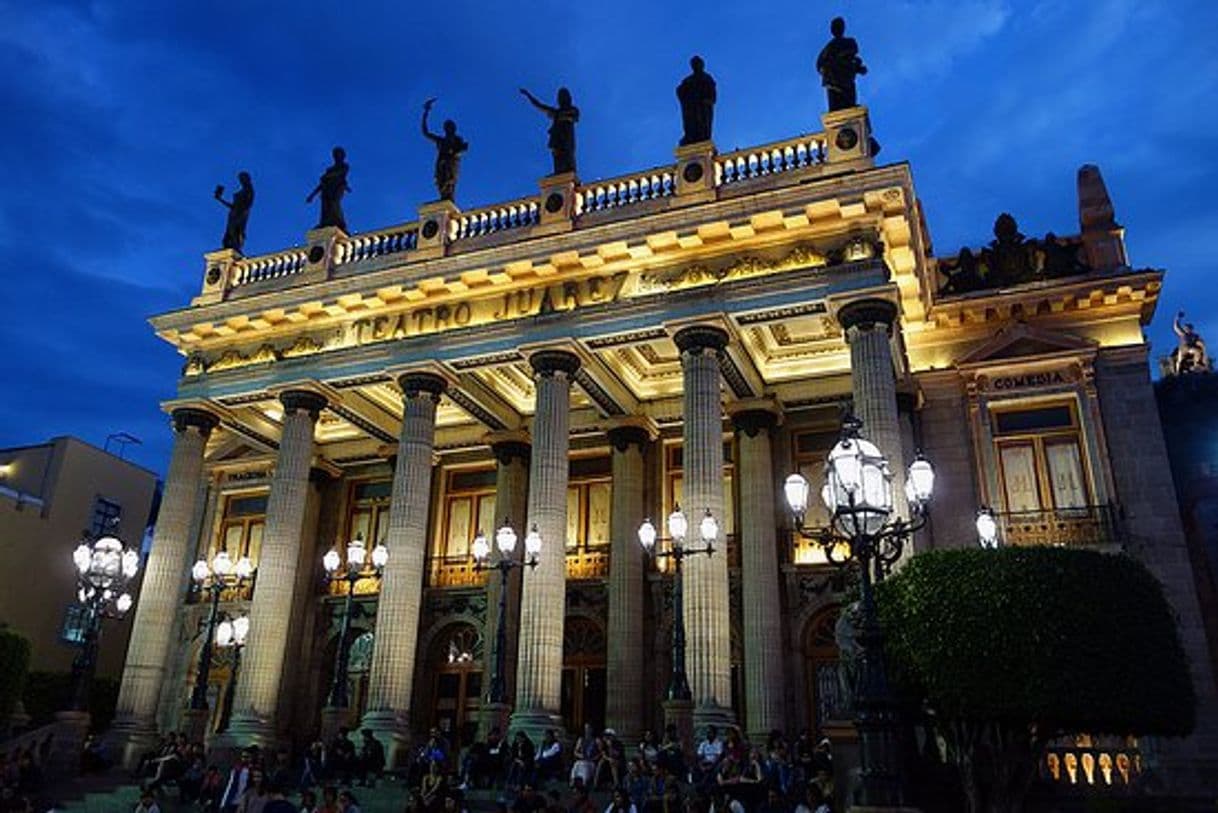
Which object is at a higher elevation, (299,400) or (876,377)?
(299,400)

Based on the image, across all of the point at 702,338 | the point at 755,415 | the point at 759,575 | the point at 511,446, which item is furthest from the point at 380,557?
the point at 755,415

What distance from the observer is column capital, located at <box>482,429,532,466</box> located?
24844mm

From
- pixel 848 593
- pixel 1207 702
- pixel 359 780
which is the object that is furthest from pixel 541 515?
pixel 1207 702

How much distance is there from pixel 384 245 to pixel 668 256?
7.41 metres

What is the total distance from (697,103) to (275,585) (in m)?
13.5

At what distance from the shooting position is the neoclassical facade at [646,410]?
61.3 ft

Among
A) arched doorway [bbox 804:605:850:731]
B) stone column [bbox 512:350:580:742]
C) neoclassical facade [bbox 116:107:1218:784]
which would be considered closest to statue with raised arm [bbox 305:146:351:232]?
neoclassical facade [bbox 116:107:1218:784]

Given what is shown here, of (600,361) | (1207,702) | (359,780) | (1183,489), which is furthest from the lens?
(1183,489)

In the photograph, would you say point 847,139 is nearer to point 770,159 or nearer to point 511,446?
point 770,159

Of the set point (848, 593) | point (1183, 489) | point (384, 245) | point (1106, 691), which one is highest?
point (384, 245)

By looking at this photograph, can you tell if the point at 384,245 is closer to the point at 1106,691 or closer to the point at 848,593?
the point at 848,593

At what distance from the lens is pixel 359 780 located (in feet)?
55.0

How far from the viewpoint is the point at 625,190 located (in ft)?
69.6

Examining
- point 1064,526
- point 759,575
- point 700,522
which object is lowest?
point 759,575
